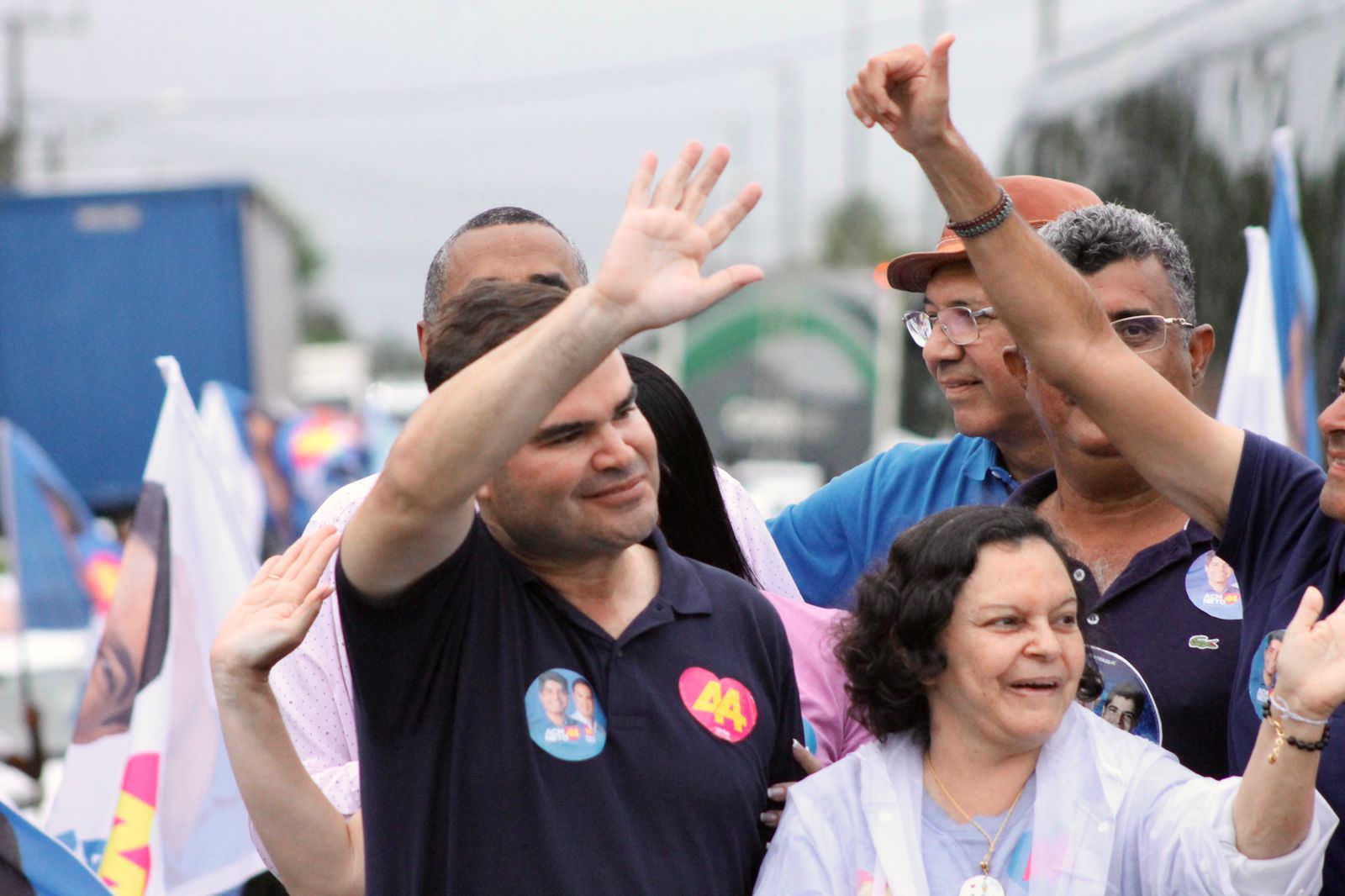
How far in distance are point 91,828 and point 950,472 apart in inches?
91.8

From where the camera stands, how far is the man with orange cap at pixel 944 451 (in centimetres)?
398

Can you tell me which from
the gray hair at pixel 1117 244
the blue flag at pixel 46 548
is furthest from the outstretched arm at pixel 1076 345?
the blue flag at pixel 46 548

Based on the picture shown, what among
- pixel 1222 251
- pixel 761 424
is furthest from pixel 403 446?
pixel 761 424

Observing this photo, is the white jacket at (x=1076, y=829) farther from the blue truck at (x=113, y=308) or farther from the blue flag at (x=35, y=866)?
the blue truck at (x=113, y=308)

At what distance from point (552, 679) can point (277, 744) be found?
47 cm

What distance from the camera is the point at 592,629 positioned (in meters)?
2.64

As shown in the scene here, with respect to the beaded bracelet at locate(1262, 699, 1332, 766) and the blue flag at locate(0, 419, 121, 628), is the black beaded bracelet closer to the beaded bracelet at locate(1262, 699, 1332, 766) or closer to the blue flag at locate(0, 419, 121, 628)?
the beaded bracelet at locate(1262, 699, 1332, 766)

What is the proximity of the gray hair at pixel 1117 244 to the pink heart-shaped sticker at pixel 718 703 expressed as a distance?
120 cm

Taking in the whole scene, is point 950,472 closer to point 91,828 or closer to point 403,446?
point 403,446

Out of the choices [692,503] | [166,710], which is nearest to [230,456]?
[166,710]

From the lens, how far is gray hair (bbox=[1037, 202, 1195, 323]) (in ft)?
11.3

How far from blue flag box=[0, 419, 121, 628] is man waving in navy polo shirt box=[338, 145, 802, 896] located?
20.8ft

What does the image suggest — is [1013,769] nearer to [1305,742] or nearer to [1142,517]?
[1305,742]

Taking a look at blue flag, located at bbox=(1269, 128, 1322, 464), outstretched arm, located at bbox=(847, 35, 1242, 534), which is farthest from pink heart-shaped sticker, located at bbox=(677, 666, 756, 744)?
blue flag, located at bbox=(1269, 128, 1322, 464)
